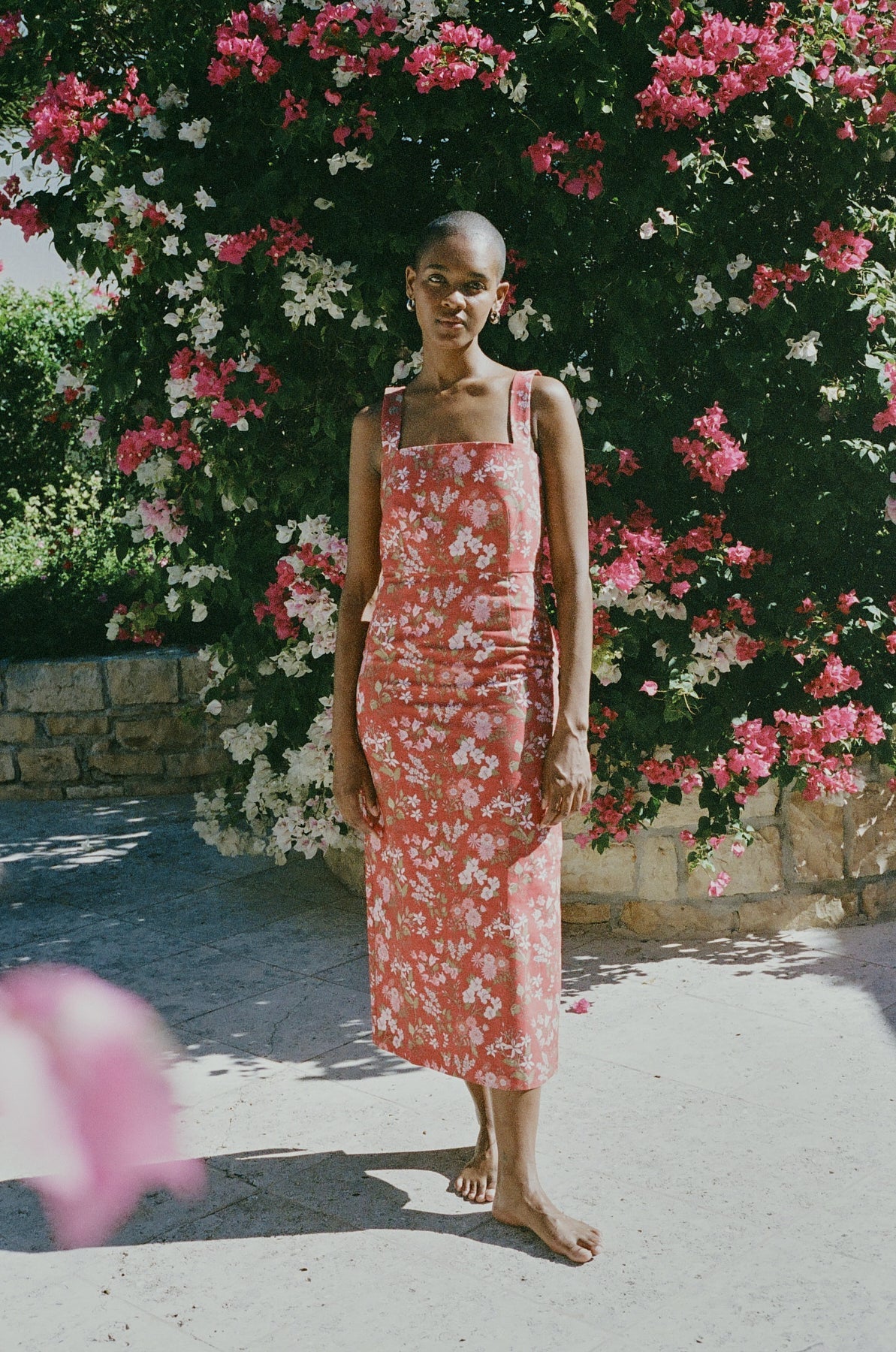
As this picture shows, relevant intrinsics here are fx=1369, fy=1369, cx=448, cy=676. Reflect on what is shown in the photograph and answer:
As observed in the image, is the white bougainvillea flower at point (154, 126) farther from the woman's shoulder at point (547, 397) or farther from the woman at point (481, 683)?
the woman's shoulder at point (547, 397)

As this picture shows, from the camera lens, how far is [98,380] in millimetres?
4527

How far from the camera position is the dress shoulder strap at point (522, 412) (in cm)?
279

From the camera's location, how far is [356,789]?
3055mm

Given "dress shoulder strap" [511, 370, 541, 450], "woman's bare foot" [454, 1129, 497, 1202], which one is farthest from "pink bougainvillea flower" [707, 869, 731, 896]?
"dress shoulder strap" [511, 370, 541, 450]

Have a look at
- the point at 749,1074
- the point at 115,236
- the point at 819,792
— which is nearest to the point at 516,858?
the point at 749,1074

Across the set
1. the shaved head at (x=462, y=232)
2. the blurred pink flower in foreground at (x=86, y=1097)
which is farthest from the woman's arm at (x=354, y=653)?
the blurred pink flower in foreground at (x=86, y=1097)

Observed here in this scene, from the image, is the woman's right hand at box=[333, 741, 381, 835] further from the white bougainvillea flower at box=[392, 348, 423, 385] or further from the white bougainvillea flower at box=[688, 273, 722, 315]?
the white bougainvillea flower at box=[688, 273, 722, 315]

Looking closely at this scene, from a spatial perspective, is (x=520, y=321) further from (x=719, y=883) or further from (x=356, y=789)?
(x=719, y=883)

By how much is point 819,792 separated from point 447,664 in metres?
1.92

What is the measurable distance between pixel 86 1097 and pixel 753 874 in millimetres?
2219

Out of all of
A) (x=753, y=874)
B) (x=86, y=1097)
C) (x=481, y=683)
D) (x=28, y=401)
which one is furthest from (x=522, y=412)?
(x=28, y=401)

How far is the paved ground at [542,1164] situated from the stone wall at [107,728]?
2.15 meters

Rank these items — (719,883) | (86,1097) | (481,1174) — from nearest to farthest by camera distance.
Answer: (481,1174) → (86,1097) → (719,883)

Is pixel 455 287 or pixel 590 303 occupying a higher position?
pixel 590 303
